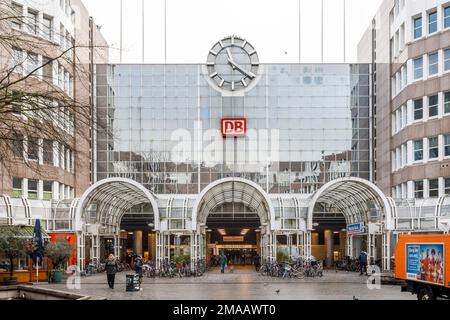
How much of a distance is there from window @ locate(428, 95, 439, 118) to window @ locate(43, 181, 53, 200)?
1107 inches

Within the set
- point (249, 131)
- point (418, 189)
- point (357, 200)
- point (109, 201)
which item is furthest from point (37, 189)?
point (418, 189)

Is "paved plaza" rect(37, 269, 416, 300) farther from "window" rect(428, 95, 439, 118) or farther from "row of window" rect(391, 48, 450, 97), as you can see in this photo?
"row of window" rect(391, 48, 450, 97)

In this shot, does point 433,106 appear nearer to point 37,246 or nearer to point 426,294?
point 426,294

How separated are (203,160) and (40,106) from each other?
52.1 m

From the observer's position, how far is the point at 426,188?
46.9m

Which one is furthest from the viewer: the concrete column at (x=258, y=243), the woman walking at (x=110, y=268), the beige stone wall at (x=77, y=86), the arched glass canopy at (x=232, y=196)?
the concrete column at (x=258, y=243)

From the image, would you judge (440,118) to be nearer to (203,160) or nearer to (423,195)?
(423,195)

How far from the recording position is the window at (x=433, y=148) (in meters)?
46.2

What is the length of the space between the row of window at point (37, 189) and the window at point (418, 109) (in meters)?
27.2

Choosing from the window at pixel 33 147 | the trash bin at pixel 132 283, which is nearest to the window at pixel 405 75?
the trash bin at pixel 132 283

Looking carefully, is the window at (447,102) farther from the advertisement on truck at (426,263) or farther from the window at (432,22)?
the advertisement on truck at (426,263)

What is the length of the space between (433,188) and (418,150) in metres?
3.21

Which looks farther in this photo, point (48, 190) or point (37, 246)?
point (48, 190)
